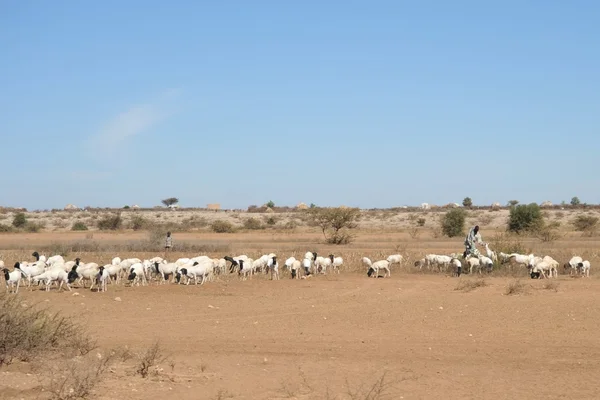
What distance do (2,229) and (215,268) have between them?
38096mm

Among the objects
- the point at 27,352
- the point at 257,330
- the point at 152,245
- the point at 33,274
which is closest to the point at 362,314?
the point at 257,330

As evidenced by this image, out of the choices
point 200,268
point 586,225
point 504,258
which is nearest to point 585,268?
point 504,258

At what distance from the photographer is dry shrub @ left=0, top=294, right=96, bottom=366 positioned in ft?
29.5

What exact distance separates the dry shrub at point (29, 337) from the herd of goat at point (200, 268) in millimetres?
7666

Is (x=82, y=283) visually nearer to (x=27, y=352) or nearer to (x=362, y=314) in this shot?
(x=362, y=314)

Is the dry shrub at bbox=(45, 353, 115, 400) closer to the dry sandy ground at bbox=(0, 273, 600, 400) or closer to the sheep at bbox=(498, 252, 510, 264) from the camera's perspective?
the dry sandy ground at bbox=(0, 273, 600, 400)

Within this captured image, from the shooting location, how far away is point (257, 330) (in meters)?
13.0

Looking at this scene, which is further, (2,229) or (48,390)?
(2,229)

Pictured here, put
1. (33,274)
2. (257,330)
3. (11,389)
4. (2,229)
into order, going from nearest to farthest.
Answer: (11,389) < (257,330) < (33,274) < (2,229)

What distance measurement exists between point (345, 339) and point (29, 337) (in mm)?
5253

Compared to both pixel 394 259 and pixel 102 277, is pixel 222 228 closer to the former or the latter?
pixel 394 259

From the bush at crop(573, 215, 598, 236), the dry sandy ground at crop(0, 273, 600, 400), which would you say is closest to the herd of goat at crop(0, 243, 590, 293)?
the dry sandy ground at crop(0, 273, 600, 400)

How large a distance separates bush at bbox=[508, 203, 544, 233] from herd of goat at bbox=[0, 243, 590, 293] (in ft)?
71.5

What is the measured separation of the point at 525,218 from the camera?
44.5 metres
